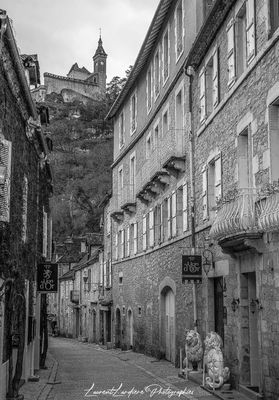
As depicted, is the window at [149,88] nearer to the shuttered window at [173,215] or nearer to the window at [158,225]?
the window at [158,225]

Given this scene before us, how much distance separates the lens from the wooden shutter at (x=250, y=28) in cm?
1187

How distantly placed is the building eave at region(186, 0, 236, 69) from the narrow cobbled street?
324 inches

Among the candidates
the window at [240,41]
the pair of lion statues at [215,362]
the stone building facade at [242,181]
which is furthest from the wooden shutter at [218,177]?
the pair of lion statues at [215,362]

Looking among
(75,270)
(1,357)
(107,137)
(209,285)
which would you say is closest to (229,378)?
(209,285)

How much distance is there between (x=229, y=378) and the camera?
1298cm

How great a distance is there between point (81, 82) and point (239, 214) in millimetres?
97733

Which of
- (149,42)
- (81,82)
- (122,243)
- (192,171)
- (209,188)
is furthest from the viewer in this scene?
(81,82)

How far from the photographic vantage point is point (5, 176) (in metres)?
10.6

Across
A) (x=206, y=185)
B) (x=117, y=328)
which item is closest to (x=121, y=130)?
(x=117, y=328)

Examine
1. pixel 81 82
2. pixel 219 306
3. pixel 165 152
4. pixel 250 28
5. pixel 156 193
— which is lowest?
pixel 219 306

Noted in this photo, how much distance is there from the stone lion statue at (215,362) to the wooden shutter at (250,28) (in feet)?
18.8

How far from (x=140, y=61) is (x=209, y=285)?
38.5ft

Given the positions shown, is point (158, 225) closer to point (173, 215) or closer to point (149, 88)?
point (173, 215)

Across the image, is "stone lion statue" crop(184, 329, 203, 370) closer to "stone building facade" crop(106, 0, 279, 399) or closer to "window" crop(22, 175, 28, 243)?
"stone building facade" crop(106, 0, 279, 399)
